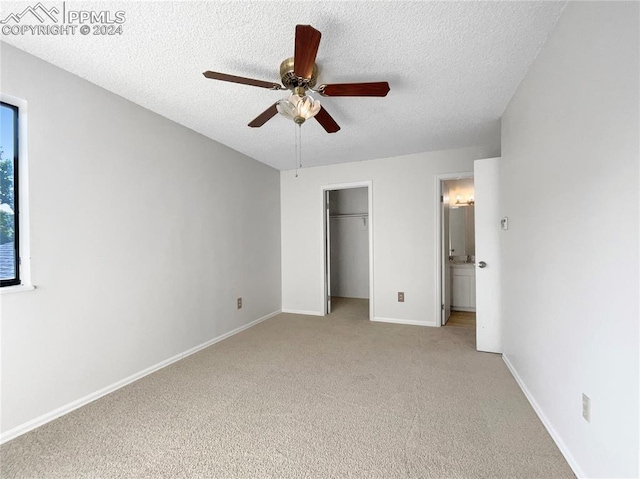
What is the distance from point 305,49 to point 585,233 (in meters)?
1.55

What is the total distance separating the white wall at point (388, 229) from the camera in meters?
3.91

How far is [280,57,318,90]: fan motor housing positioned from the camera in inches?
69.0

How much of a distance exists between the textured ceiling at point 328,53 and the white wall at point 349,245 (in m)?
3.09

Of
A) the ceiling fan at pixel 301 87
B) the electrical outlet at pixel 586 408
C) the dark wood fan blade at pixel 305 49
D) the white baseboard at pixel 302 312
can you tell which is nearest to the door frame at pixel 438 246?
the white baseboard at pixel 302 312

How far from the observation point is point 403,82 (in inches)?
84.8

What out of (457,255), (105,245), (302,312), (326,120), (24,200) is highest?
(326,120)

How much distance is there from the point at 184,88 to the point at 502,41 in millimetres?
2122

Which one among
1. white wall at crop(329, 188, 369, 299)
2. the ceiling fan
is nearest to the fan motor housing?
the ceiling fan

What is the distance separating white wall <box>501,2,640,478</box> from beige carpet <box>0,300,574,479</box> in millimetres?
333

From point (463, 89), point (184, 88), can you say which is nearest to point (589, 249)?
point (463, 89)

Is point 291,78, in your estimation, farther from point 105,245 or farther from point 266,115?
point 105,245

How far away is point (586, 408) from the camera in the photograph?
1339 millimetres

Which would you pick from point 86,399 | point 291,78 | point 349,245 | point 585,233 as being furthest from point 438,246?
point 86,399

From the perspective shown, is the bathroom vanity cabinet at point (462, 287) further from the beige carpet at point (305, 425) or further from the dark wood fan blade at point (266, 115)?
the dark wood fan blade at point (266, 115)
